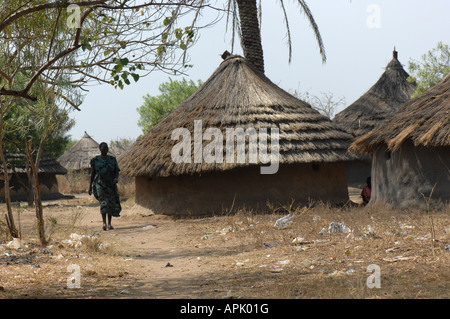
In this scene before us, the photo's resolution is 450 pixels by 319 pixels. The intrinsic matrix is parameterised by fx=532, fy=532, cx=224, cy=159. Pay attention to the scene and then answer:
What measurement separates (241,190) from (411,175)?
3509mm

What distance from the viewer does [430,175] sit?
9828mm

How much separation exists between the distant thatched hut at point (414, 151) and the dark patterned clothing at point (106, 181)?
506 cm

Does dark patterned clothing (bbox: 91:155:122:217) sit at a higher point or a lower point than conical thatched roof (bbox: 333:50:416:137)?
lower

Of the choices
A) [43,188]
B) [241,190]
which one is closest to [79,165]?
[43,188]

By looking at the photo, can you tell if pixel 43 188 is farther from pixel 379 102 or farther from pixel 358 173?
pixel 379 102

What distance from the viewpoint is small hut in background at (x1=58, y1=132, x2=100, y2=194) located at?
26.9 m

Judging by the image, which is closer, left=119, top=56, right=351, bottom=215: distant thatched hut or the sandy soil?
the sandy soil

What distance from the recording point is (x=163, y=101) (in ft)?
110

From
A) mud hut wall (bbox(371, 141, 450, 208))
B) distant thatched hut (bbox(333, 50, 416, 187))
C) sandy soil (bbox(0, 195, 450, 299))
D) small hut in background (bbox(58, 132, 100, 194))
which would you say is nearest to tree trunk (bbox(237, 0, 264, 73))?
mud hut wall (bbox(371, 141, 450, 208))

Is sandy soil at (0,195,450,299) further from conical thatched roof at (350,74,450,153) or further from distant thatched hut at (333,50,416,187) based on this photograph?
distant thatched hut at (333,50,416,187)

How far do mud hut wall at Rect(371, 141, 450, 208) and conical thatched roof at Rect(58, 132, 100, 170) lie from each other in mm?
21460

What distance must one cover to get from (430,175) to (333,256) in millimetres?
4728

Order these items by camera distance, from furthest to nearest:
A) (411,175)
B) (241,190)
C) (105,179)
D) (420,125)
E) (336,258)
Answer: (241,190) → (411,175) → (105,179) → (420,125) → (336,258)
